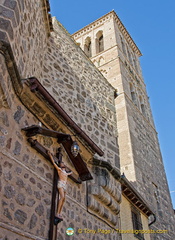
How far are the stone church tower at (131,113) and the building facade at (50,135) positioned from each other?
2.44m

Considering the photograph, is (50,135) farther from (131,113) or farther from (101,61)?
(101,61)

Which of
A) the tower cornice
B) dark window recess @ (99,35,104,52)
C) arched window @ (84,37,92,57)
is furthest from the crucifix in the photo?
the tower cornice

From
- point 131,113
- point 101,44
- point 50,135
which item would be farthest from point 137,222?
point 101,44

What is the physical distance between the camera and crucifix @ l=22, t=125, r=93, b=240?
4.00 meters

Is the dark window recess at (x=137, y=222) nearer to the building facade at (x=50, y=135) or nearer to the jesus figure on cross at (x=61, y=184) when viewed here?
the building facade at (x=50, y=135)

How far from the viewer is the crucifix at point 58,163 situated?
4000 millimetres

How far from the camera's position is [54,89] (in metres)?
6.04

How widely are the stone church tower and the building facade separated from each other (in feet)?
8.02

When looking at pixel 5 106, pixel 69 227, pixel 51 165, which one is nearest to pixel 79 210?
pixel 69 227

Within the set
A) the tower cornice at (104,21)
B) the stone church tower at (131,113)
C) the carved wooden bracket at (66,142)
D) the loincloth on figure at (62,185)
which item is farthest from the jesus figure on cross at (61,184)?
the tower cornice at (104,21)

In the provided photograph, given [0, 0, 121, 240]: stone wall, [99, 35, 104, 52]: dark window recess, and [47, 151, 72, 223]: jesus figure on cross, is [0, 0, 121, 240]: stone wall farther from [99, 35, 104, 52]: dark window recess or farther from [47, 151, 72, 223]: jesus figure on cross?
[99, 35, 104, 52]: dark window recess

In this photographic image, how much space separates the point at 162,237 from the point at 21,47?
1129 centimetres

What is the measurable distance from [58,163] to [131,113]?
1146 cm

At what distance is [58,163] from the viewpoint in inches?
181
